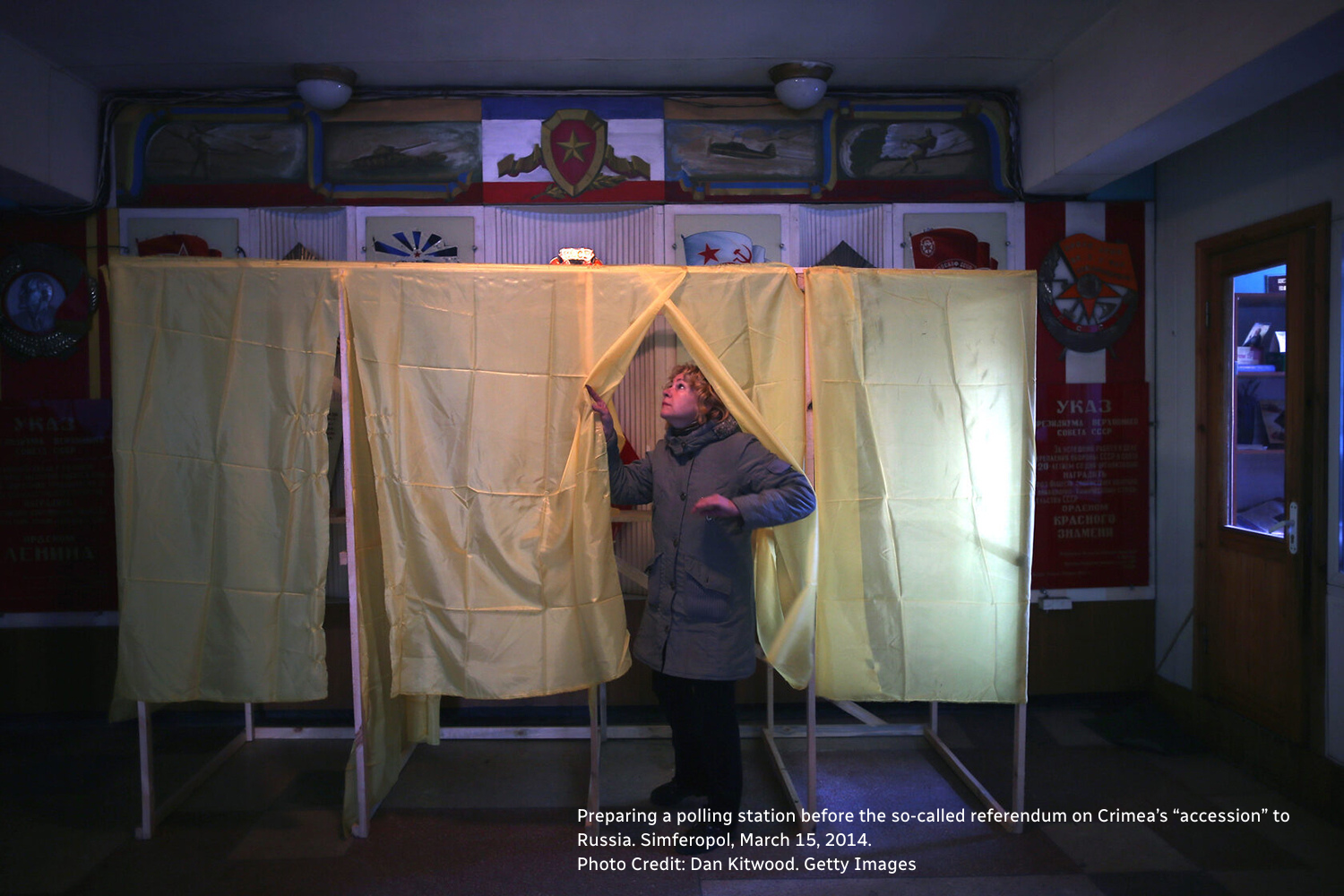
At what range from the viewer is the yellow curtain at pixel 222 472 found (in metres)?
2.88

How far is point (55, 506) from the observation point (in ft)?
13.3

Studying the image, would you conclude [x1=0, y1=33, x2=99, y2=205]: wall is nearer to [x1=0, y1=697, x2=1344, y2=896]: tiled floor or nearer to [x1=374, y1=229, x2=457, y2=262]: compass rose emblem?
[x1=374, y1=229, x2=457, y2=262]: compass rose emblem

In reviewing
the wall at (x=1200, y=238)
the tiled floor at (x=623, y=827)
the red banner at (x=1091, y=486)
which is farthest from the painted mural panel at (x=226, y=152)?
the wall at (x=1200, y=238)

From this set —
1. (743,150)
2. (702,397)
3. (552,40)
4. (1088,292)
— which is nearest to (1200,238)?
(1088,292)

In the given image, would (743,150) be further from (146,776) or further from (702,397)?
(146,776)

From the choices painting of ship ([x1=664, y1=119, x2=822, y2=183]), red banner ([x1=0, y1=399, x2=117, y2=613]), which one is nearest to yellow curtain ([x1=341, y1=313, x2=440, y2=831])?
red banner ([x1=0, y1=399, x2=117, y2=613])

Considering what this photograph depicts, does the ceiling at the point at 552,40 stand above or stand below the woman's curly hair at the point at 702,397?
above

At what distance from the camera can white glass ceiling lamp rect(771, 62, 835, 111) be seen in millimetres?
3859

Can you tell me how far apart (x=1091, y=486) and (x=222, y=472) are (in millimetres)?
4179

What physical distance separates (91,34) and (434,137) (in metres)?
1.51

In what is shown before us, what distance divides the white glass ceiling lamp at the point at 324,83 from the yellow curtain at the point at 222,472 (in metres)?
1.48

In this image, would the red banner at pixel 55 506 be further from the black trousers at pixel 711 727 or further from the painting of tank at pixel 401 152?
the black trousers at pixel 711 727

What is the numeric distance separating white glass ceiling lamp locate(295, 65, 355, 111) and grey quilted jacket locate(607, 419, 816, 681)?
97.7 inches

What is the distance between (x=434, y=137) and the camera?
13.4ft
